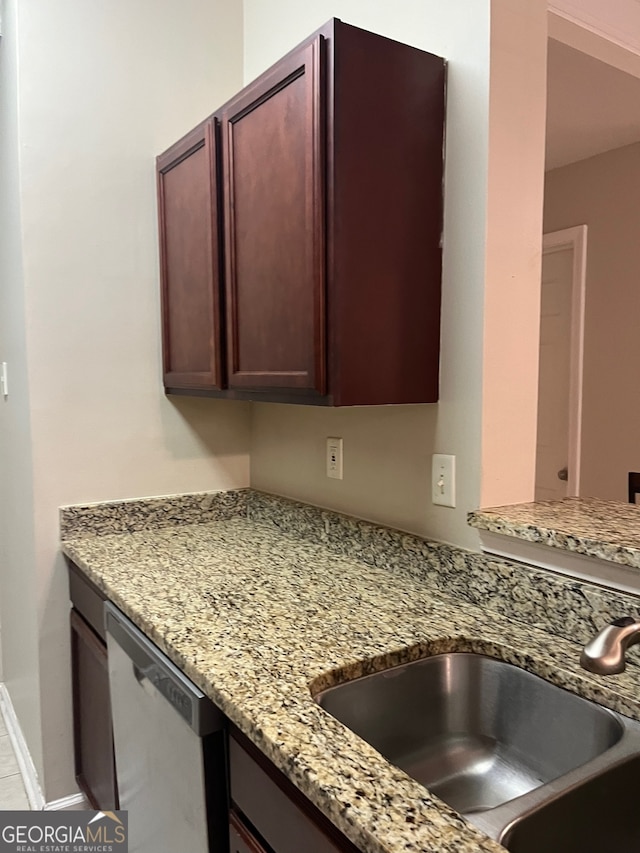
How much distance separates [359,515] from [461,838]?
108cm

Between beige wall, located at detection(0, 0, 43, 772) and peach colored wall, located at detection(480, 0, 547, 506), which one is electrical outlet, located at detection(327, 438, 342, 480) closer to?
peach colored wall, located at detection(480, 0, 547, 506)

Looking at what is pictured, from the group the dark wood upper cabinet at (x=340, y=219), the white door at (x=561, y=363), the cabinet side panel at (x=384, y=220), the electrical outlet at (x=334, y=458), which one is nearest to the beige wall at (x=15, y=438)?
the dark wood upper cabinet at (x=340, y=219)

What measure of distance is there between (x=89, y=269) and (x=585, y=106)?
214 cm

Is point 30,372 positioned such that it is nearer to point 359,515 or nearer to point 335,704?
point 359,515

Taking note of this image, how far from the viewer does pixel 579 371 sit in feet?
11.0

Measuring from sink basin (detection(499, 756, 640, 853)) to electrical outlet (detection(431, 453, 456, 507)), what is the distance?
25.4 inches

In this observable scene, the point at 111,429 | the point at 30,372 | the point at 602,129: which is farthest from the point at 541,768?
the point at 602,129

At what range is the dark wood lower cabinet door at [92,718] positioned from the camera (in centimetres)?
166

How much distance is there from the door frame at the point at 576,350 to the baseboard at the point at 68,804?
261 centimetres

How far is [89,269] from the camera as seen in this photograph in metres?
1.93

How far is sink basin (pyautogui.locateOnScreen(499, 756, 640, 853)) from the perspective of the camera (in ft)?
2.62

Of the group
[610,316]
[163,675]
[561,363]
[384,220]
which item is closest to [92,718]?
[163,675]

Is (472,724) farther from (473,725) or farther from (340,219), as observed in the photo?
(340,219)

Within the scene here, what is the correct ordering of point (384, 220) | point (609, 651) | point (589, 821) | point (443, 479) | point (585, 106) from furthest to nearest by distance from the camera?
point (585, 106) < point (443, 479) < point (384, 220) < point (589, 821) < point (609, 651)
